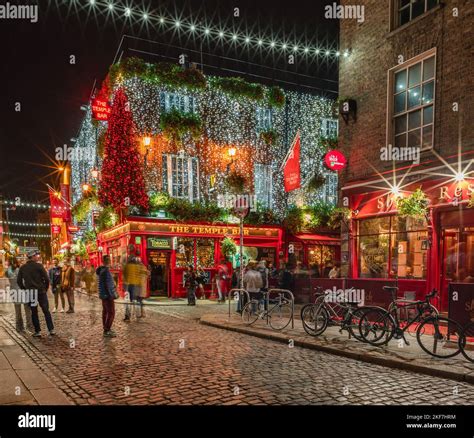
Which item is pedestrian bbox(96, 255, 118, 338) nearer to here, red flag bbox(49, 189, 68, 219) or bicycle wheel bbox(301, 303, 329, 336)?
bicycle wheel bbox(301, 303, 329, 336)

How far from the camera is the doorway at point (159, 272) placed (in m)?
22.1

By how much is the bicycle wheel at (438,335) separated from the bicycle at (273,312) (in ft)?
10.9

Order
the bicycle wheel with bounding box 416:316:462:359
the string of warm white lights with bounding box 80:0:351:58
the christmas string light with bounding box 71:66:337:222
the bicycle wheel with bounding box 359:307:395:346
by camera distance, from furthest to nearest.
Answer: the christmas string light with bounding box 71:66:337:222, the string of warm white lights with bounding box 80:0:351:58, the bicycle wheel with bounding box 359:307:395:346, the bicycle wheel with bounding box 416:316:462:359

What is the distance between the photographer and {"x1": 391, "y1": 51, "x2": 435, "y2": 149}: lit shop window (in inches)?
500

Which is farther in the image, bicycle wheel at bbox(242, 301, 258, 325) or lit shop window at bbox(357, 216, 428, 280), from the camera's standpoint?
lit shop window at bbox(357, 216, 428, 280)

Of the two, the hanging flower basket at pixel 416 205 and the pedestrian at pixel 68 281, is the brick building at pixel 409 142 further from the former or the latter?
the pedestrian at pixel 68 281

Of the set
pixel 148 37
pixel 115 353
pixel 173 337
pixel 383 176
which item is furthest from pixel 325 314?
pixel 148 37

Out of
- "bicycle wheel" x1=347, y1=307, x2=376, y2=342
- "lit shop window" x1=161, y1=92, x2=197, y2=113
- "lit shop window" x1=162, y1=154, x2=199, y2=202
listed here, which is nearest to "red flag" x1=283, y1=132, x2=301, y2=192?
"lit shop window" x1=162, y1=154, x2=199, y2=202

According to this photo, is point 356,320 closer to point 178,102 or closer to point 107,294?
point 107,294

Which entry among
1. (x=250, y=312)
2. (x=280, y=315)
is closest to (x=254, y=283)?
(x=250, y=312)

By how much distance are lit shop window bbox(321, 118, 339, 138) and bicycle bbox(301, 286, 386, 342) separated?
17.5 metres

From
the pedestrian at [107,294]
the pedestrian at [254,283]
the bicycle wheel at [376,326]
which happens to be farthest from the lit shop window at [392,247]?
the pedestrian at [107,294]

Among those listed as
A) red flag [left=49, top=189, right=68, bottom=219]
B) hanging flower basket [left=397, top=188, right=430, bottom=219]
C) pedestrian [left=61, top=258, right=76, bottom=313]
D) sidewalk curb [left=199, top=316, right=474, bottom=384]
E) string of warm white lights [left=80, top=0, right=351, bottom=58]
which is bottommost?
sidewalk curb [left=199, top=316, right=474, bottom=384]
